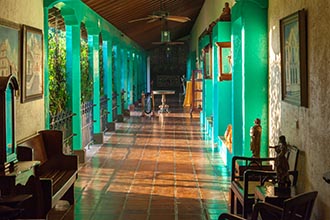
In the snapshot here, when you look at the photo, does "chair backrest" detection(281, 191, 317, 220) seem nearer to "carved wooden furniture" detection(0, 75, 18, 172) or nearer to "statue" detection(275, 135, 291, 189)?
"statue" detection(275, 135, 291, 189)

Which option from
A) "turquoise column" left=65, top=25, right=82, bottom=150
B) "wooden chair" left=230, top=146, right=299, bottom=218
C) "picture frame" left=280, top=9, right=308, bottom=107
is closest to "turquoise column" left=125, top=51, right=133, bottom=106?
"turquoise column" left=65, top=25, right=82, bottom=150

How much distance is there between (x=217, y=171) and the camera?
8.96 m

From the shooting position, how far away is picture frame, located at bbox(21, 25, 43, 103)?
6445mm

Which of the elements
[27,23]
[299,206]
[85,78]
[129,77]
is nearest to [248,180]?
[299,206]

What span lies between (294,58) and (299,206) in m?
1.89

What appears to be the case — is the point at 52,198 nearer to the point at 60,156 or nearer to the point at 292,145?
the point at 60,156

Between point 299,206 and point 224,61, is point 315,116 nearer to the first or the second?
point 299,206

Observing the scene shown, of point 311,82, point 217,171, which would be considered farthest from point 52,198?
point 217,171

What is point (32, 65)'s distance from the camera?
681cm

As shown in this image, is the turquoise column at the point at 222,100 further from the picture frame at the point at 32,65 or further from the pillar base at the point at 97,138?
the picture frame at the point at 32,65

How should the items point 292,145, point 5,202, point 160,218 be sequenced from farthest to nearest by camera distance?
point 160,218, point 292,145, point 5,202

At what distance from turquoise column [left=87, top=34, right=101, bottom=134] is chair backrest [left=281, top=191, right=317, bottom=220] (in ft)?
28.5

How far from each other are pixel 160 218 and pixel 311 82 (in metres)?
2.43

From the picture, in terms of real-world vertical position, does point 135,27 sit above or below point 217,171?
above
